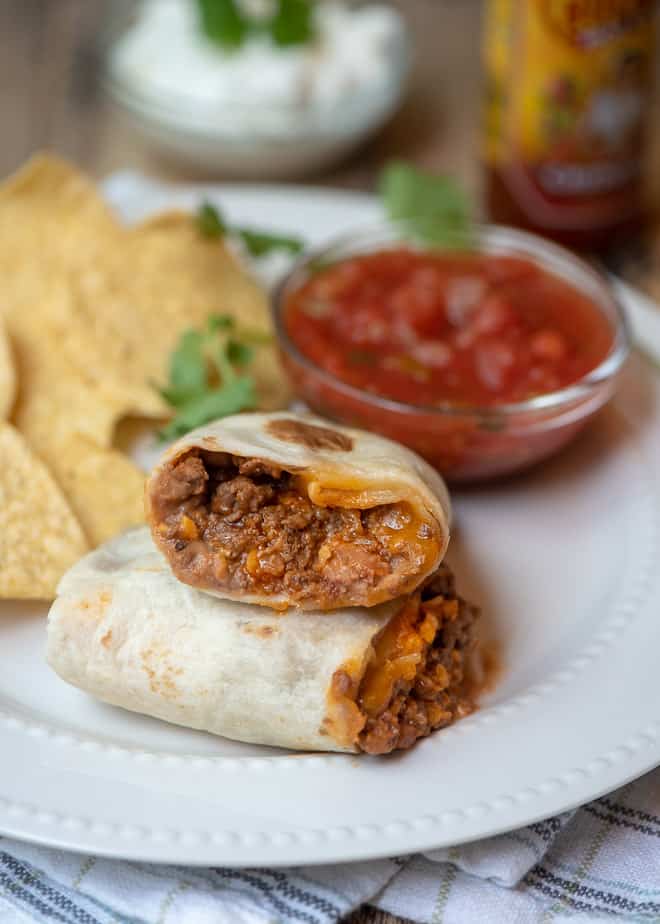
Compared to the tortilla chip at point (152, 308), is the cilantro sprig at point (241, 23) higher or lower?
higher

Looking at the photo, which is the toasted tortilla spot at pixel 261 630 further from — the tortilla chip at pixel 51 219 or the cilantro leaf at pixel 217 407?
the tortilla chip at pixel 51 219

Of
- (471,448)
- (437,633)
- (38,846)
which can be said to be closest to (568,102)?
(471,448)

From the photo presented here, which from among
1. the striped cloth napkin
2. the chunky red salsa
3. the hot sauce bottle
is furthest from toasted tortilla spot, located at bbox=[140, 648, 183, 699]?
the hot sauce bottle

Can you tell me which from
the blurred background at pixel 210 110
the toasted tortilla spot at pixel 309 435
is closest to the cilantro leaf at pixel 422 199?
the blurred background at pixel 210 110

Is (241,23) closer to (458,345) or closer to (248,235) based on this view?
(248,235)

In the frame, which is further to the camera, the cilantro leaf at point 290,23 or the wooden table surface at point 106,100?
the wooden table surface at point 106,100

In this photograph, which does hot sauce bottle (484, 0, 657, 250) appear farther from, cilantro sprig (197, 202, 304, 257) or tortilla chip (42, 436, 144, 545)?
tortilla chip (42, 436, 144, 545)

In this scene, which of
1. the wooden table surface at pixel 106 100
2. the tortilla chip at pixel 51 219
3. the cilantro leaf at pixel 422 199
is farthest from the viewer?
the wooden table surface at pixel 106 100
